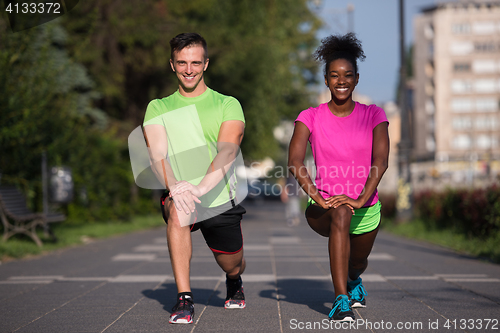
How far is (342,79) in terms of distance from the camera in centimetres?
441

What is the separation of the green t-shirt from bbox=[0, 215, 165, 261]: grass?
565 centimetres

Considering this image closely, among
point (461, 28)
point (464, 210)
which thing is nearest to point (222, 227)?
point (464, 210)

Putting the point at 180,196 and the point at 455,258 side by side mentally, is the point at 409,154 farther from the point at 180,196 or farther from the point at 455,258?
the point at 180,196

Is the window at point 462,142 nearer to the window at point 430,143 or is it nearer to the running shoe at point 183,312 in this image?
the window at point 430,143

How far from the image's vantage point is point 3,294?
584cm

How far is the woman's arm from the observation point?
13.9ft

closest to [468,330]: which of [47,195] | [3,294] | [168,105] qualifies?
[168,105]

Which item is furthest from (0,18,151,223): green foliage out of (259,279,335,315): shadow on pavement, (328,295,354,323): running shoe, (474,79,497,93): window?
(474,79,497,93): window

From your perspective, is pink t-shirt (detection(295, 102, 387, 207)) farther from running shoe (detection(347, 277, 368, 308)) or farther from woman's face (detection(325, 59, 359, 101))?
running shoe (detection(347, 277, 368, 308))

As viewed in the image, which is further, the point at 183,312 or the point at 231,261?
the point at 231,261

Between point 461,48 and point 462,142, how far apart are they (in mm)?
12420

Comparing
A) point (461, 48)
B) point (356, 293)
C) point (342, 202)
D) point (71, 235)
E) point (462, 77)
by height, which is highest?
point (461, 48)

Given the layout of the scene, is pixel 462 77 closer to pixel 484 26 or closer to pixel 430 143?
pixel 484 26

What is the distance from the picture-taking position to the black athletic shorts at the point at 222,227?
4.38 meters
